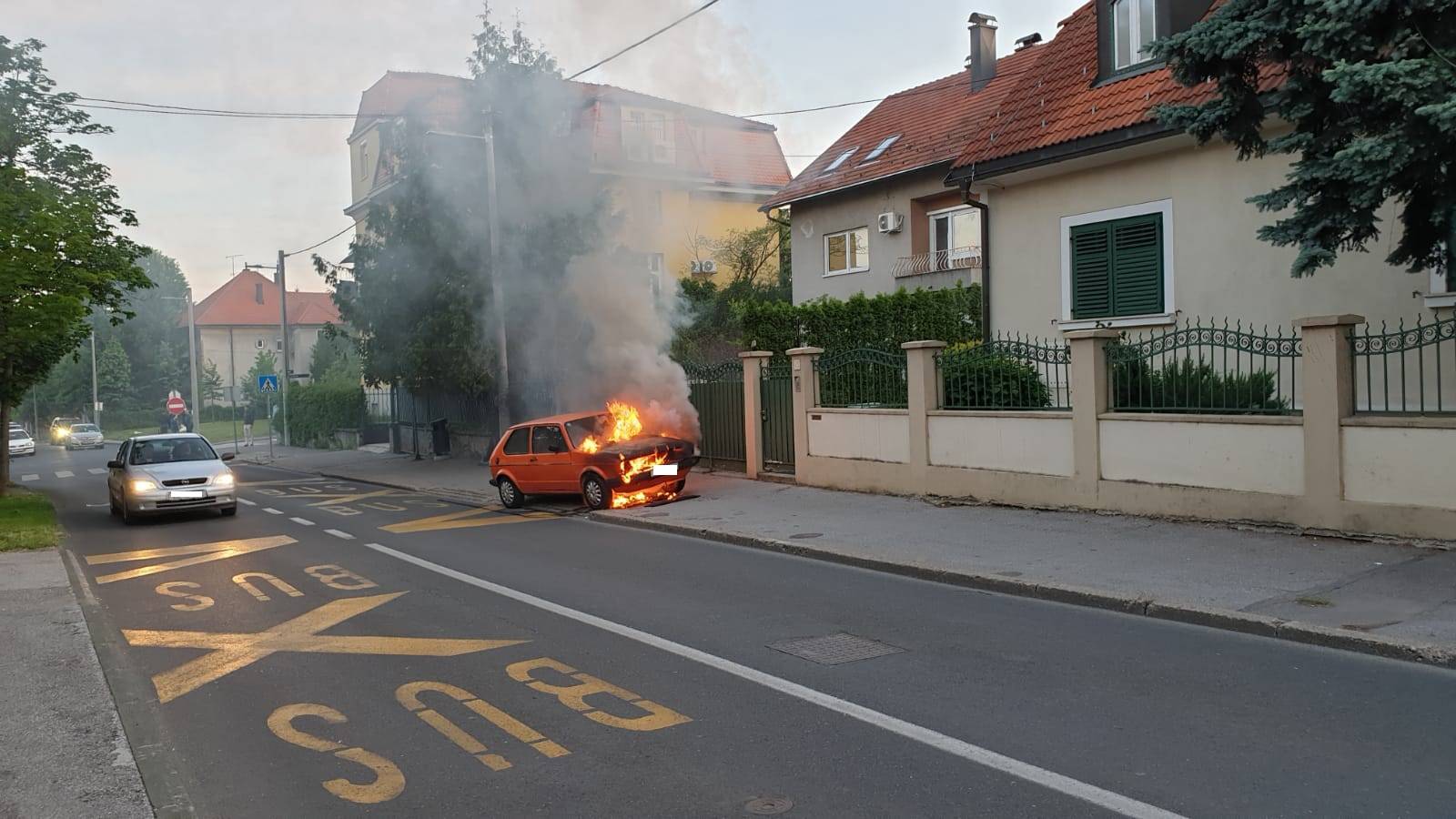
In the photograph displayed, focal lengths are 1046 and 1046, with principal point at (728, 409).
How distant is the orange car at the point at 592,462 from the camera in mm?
14797

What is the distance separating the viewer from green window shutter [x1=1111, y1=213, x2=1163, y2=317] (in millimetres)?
12984

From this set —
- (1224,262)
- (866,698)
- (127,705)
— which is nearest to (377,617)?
(127,705)

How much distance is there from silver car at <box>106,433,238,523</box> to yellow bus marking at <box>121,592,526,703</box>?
8.19 m

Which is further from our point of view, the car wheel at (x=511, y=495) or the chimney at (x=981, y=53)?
the chimney at (x=981, y=53)

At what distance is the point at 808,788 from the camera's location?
4.36m

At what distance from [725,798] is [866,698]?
1.50 metres

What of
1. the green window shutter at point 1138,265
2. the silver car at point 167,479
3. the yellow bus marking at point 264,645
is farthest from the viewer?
the silver car at point 167,479

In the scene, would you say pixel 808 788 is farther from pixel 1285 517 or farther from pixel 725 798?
pixel 1285 517

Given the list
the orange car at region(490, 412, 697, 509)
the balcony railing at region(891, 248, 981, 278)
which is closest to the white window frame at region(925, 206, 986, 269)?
the balcony railing at region(891, 248, 981, 278)

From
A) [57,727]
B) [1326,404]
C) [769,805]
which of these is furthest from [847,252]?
[769,805]

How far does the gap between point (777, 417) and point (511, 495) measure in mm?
4363

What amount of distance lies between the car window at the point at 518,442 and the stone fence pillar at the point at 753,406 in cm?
357

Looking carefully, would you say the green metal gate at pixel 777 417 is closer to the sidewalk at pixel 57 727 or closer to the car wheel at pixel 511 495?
the car wheel at pixel 511 495

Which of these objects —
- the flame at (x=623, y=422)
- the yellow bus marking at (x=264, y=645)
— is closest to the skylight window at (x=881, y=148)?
the flame at (x=623, y=422)
